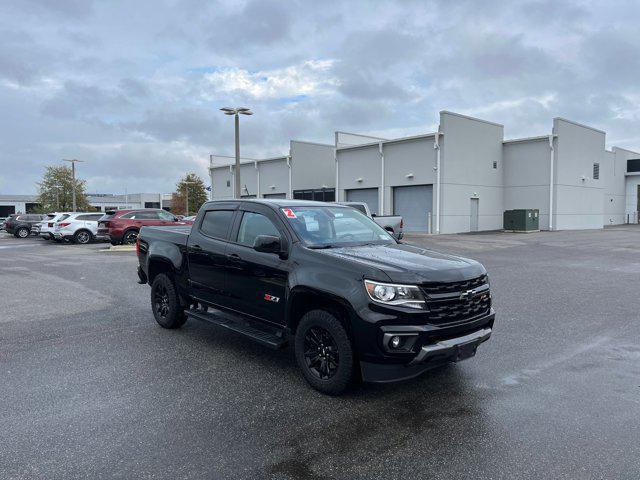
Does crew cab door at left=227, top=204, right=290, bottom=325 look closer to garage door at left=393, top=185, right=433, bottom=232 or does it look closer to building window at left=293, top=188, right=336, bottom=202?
garage door at left=393, top=185, right=433, bottom=232

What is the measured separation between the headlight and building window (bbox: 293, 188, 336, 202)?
3401cm

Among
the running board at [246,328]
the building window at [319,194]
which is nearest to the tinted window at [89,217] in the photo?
the building window at [319,194]

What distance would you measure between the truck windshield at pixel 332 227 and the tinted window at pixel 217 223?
0.94 meters

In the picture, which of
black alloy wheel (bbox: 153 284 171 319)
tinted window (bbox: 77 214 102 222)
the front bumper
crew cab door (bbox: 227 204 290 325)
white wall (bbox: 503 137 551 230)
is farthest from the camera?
white wall (bbox: 503 137 551 230)

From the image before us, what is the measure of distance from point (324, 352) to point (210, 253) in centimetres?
215

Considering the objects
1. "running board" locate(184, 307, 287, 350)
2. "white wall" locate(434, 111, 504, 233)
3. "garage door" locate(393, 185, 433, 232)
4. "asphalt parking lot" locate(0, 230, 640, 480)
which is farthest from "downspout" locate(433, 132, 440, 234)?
Answer: "running board" locate(184, 307, 287, 350)

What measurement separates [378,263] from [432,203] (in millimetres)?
27314

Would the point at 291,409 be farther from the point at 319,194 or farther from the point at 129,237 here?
the point at 319,194

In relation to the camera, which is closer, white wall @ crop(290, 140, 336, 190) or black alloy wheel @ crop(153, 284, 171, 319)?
black alloy wheel @ crop(153, 284, 171, 319)

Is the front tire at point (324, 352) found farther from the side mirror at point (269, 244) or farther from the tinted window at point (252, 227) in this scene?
the tinted window at point (252, 227)

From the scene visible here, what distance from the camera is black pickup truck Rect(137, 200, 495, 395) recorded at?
404 centimetres

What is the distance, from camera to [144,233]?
735 centimetres

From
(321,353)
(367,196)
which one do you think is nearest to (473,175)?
(367,196)

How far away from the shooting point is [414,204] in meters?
32.0
